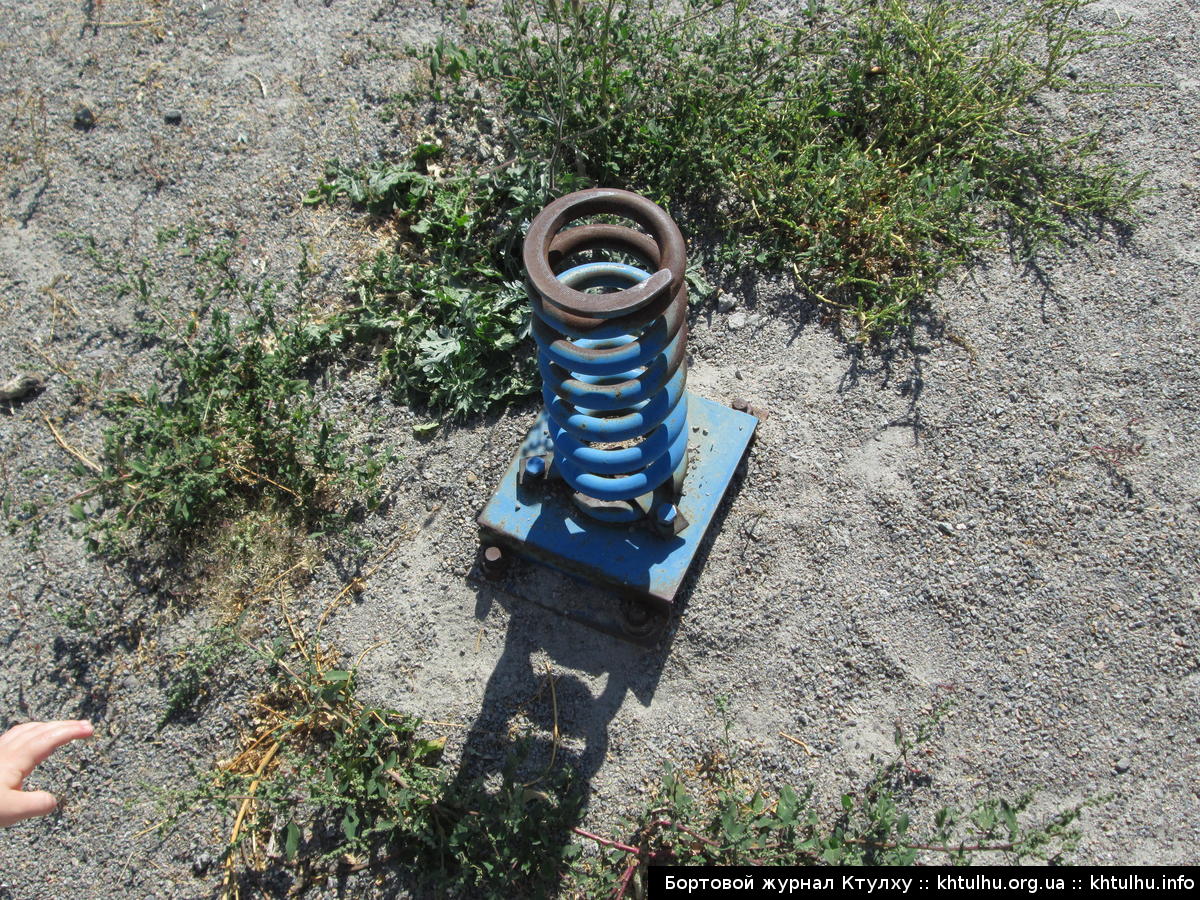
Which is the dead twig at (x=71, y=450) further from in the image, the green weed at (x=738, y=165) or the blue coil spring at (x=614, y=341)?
the blue coil spring at (x=614, y=341)

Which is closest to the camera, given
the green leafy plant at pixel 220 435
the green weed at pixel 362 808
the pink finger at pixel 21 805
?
the pink finger at pixel 21 805

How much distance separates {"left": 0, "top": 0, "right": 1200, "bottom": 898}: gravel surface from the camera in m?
3.27

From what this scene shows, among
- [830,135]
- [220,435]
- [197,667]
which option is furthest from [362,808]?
[830,135]

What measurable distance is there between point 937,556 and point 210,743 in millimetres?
2893

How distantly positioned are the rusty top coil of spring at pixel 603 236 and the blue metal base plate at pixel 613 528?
910mm

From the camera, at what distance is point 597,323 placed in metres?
2.61

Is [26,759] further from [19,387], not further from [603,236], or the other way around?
[603,236]

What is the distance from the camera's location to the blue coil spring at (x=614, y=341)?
8.39 ft

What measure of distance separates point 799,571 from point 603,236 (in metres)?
1.53

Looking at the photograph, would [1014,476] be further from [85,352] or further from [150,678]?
[85,352]

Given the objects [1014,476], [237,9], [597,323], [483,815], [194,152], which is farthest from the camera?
[237,9]

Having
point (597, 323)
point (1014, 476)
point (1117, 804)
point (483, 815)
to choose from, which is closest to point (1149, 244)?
point (1014, 476)

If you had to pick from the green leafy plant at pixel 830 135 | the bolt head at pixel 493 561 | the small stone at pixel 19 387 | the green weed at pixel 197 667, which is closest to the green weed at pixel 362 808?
the green weed at pixel 197 667

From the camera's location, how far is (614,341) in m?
3.42
